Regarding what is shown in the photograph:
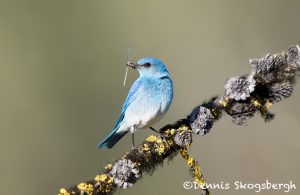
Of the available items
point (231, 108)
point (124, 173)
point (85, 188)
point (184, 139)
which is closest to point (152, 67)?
point (231, 108)

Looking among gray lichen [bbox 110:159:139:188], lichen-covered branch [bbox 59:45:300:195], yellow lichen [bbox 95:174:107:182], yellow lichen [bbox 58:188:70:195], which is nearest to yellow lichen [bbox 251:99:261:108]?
lichen-covered branch [bbox 59:45:300:195]

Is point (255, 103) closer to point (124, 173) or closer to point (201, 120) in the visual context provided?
point (201, 120)

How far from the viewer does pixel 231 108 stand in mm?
4840

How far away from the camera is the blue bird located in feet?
20.2

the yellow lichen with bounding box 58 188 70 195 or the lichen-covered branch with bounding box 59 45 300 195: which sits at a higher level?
the lichen-covered branch with bounding box 59 45 300 195

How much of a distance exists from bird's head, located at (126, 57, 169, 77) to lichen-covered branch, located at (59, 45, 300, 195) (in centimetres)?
160

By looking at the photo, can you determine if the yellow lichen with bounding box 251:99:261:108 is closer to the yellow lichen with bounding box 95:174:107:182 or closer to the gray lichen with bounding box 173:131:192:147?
the gray lichen with bounding box 173:131:192:147

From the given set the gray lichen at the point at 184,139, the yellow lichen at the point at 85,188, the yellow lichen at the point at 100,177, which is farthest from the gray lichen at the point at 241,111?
the yellow lichen at the point at 85,188

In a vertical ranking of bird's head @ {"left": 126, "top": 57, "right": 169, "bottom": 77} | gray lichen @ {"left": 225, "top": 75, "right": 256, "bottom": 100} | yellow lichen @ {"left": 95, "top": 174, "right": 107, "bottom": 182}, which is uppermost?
bird's head @ {"left": 126, "top": 57, "right": 169, "bottom": 77}

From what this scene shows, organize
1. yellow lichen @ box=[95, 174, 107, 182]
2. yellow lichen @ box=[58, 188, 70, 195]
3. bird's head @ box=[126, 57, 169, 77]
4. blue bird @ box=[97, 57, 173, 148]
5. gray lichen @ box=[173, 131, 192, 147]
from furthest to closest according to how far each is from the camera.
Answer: bird's head @ box=[126, 57, 169, 77], blue bird @ box=[97, 57, 173, 148], gray lichen @ box=[173, 131, 192, 147], yellow lichen @ box=[95, 174, 107, 182], yellow lichen @ box=[58, 188, 70, 195]

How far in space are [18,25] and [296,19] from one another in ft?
18.7

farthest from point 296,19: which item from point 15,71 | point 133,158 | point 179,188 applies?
point 133,158

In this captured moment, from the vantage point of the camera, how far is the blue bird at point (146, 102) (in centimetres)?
615

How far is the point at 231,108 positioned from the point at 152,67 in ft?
6.22
